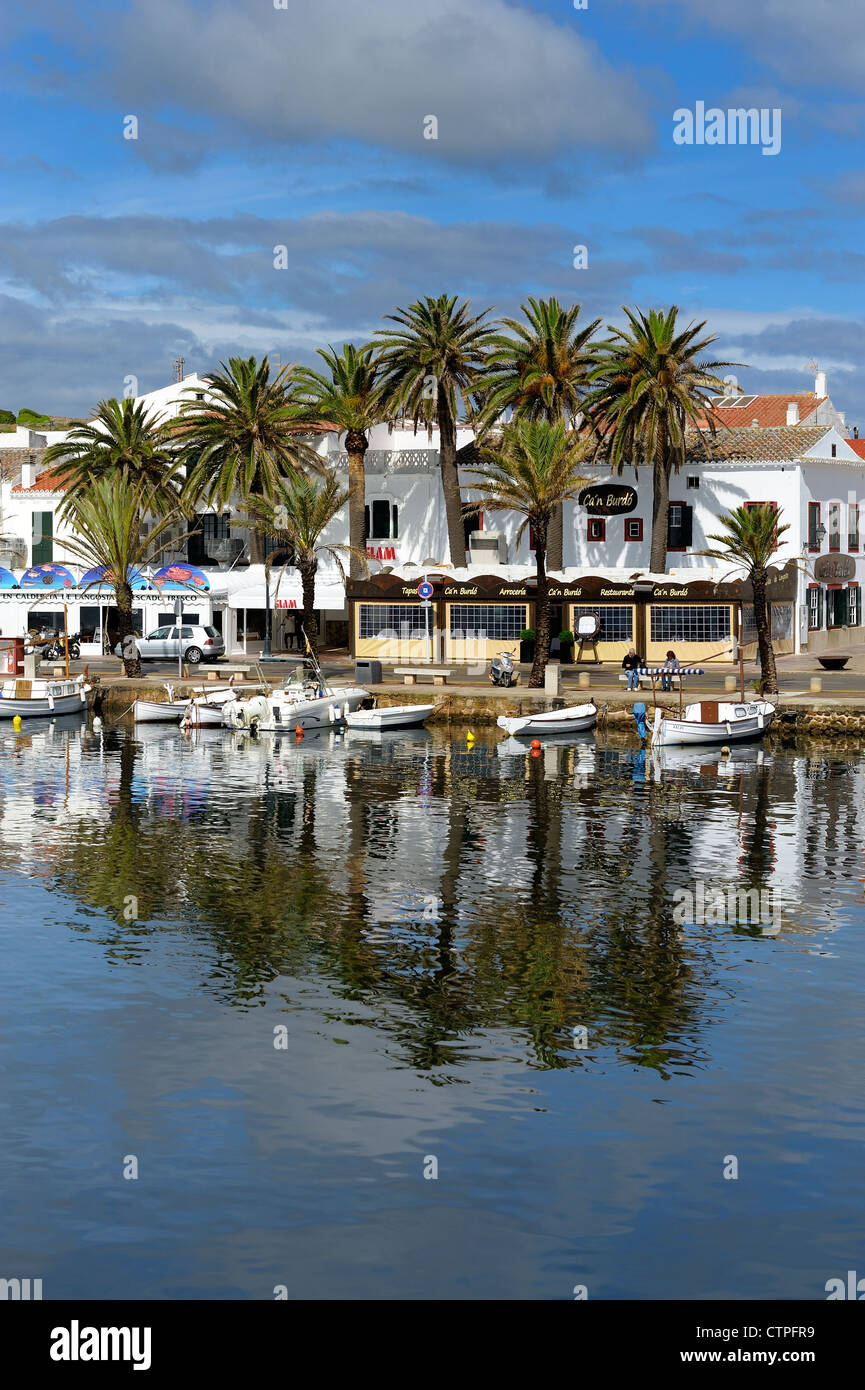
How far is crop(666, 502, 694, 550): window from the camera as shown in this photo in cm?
8912

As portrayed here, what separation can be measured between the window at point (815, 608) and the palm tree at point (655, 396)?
10.6 meters

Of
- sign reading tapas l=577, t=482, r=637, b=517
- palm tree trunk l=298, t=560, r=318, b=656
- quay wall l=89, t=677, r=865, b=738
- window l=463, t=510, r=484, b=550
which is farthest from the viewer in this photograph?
window l=463, t=510, r=484, b=550

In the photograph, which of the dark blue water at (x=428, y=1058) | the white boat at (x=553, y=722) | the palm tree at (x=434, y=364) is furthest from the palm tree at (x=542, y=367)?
the dark blue water at (x=428, y=1058)

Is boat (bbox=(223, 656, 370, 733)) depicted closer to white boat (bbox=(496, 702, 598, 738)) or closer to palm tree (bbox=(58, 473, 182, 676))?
white boat (bbox=(496, 702, 598, 738))

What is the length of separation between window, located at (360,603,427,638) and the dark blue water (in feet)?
132

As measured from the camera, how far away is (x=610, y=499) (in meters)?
90.8

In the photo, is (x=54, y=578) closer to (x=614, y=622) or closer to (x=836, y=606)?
(x=614, y=622)

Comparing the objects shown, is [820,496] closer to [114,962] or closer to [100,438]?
→ [100,438]

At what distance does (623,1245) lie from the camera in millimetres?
17734

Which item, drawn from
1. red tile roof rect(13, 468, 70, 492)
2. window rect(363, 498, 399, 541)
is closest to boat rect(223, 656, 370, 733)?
window rect(363, 498, 399, 541)

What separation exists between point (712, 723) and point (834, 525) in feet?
117

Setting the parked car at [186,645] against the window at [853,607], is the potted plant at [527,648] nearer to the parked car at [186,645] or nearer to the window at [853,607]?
the parked car at [186,645]

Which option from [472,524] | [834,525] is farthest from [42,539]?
[834,525]
